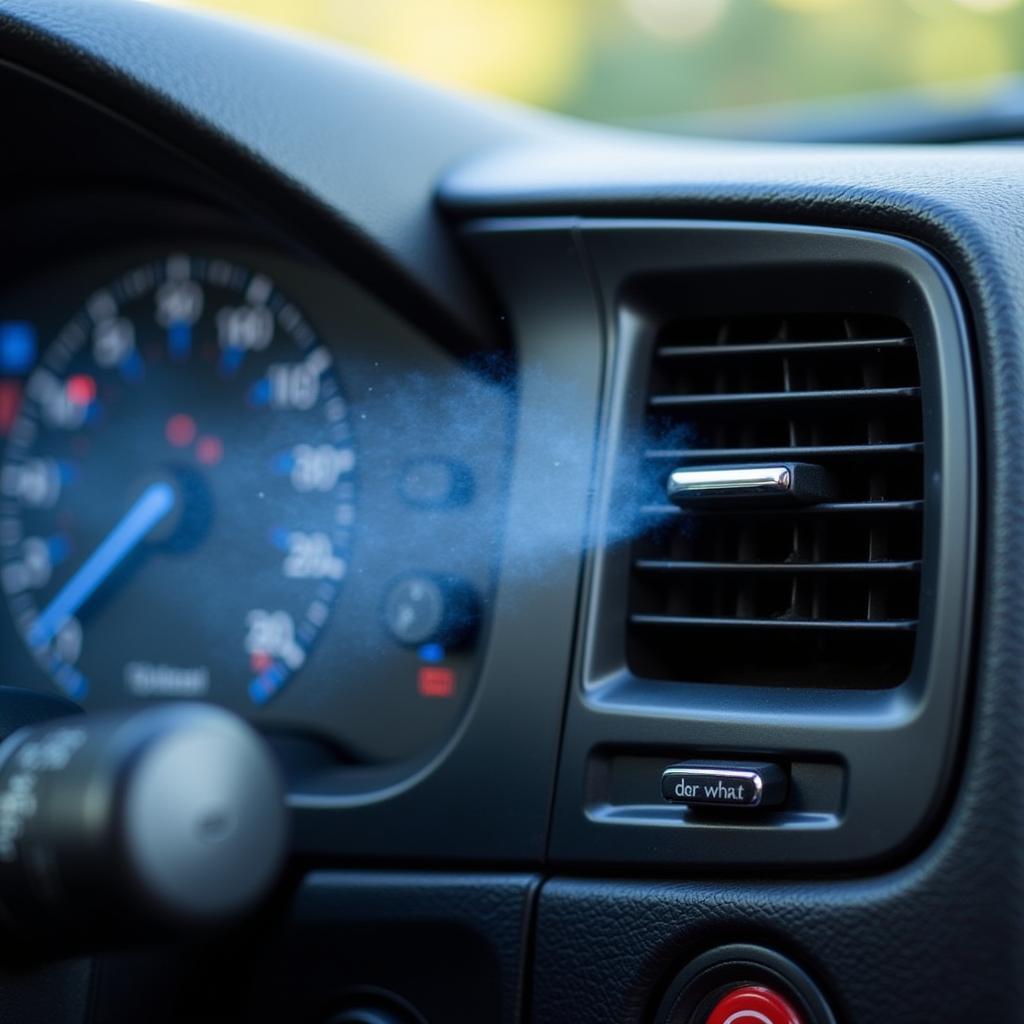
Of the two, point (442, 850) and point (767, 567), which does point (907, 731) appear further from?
point (442, 850)

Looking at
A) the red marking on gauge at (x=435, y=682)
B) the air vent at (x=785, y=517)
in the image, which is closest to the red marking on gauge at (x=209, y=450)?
the red marking on gauge at (x=435, y=682)

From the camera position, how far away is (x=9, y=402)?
5.71 feet

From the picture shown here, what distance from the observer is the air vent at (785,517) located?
1.13 meters

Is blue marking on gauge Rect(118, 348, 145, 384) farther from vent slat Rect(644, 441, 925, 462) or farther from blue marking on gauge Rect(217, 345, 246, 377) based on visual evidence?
vent slat Rect(644, 441, 925, 462)

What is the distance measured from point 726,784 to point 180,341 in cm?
82

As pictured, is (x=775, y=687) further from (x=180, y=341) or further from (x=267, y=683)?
(x=180, y=341)

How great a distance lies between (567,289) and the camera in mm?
1286

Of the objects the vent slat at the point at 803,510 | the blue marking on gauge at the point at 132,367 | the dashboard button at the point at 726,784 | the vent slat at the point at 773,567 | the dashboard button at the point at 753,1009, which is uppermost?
the blue marking on gauge at the point at 132,367

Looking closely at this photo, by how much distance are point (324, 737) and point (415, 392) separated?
34cm

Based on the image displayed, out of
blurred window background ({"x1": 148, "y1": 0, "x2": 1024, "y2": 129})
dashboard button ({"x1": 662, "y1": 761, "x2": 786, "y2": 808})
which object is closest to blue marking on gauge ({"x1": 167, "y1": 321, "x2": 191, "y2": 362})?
dashboard button ({"x1": 662, "y1": 761, "x2": 786, "y2": 808})

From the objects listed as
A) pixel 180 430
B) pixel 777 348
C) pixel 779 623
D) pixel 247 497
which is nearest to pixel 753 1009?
pixel 779 623

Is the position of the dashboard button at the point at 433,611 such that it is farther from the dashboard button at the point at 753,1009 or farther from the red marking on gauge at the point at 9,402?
the red marking on gauge at the point at 9,402

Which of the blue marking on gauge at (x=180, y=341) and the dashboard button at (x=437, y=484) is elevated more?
the blue marking on gauge at (x=180, y=341)

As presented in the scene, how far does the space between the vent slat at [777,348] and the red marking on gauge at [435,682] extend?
13.6 inches
